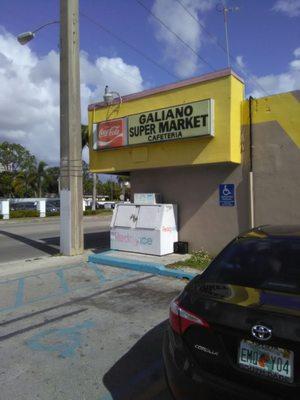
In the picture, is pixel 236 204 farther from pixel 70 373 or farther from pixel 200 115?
pixel 70 373

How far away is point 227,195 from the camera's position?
Answer: 11.1m

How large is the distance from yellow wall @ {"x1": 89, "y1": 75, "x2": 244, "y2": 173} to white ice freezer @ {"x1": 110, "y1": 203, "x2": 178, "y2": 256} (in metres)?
1.26

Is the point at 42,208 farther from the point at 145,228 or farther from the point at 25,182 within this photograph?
the point at 145,228

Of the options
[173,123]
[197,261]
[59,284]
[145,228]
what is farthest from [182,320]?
[173,123]

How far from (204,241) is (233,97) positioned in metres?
3.88

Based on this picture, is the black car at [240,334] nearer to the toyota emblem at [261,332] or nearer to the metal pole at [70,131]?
the toyota emblem at [261,332]

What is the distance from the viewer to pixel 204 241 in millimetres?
11680

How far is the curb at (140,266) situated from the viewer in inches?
375

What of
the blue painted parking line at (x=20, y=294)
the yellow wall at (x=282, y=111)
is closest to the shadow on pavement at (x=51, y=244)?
the blue painted parking line at (x=20, y=294)

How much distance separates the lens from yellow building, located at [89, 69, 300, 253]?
1020cm

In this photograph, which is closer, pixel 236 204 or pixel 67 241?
pixel 236 204

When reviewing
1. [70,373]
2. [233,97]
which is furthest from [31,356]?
[233,97]

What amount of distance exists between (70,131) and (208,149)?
4441mm

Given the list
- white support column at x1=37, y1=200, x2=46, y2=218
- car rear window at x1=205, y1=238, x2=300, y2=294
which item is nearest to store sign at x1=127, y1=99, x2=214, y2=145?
car rear window at x1=205, y1=238, x2=300, y2=294
